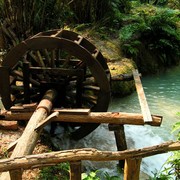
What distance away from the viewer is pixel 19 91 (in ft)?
20.2

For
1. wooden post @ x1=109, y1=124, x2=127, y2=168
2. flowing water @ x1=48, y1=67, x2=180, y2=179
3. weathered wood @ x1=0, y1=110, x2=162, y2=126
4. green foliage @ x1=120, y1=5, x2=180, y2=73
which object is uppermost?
green foliage @ x1=120, y1=5, x2=180, y2=73

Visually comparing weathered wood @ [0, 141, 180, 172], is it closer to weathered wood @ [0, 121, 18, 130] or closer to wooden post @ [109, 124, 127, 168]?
wooden post @ [109, 124, 127, 168]

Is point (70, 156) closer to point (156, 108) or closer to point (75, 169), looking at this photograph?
point (75, 169)

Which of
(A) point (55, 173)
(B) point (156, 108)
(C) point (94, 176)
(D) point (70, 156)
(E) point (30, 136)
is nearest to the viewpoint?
(D) point (70, 156)

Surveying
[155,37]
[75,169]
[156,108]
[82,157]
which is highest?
[155,37]

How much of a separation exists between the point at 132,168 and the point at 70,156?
633 mm

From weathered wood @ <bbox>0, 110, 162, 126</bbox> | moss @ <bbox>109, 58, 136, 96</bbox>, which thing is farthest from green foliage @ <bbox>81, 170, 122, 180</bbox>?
moss @ <bbox>109, 58, 136, 96</bbox>

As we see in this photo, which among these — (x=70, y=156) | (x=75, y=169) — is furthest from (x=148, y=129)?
(x=70, y=156)

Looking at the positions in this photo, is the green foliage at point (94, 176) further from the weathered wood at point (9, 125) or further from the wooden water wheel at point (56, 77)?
the weathered wood at point (9, 125)

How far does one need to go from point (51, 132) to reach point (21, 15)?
12.7 ft

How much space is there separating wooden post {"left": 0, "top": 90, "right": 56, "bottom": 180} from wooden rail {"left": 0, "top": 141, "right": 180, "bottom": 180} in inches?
4.9

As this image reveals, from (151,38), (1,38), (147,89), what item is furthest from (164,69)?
(1,38)

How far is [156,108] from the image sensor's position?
7.94 metres

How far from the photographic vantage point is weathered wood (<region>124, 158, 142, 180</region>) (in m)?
2.76
